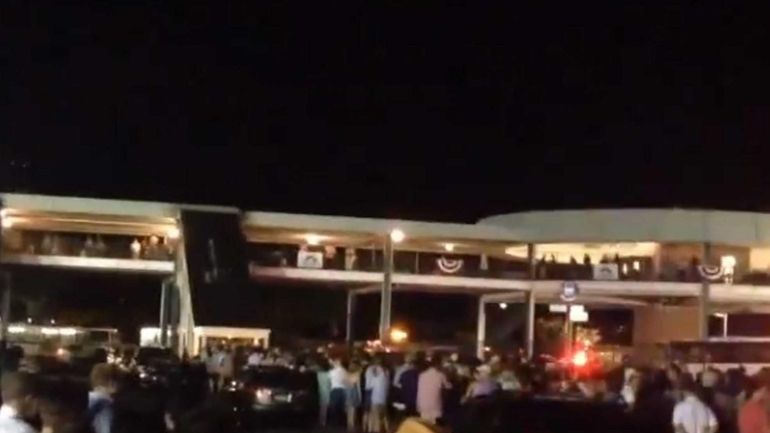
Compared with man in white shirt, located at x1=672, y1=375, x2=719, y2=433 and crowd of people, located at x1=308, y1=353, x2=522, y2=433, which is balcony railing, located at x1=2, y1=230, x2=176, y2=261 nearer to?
crowd of people, located at x1=308, y1=353, x2=522, y2=433

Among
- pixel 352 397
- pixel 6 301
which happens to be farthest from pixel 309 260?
pixel 352 397

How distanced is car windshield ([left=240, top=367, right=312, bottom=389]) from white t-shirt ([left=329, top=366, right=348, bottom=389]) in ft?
2.80

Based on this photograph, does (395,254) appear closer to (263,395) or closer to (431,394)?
(263,395)

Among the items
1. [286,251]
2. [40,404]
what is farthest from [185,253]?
[40,404]

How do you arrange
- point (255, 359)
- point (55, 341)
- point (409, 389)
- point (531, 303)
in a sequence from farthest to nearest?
1. point (531, 303)
2. point (55, 341)
3. point (255, 359)
4. point (409, 389)

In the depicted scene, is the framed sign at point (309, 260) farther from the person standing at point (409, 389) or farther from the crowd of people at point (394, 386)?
the person standing at point (409, 389)

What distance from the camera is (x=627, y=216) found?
56.1 m

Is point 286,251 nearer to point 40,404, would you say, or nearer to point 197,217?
point 197,217

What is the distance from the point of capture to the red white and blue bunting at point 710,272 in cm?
5306

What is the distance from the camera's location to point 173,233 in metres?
56.6

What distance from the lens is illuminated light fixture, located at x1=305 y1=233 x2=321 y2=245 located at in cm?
5719

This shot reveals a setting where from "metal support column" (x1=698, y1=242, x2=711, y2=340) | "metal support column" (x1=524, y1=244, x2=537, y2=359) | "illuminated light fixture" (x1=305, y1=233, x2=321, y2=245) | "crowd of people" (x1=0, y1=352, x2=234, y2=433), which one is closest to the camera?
"crowd of people" (x1=0, y1=352, x2=234, y2=433)

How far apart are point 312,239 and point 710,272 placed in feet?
49.5

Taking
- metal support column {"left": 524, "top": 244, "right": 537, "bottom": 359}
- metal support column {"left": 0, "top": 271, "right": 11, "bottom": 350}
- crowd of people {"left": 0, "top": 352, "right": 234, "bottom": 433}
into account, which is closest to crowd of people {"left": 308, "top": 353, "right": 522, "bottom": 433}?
crowd of people {"left": 0, "top": 352, "right": 234, "bottom": 433}
